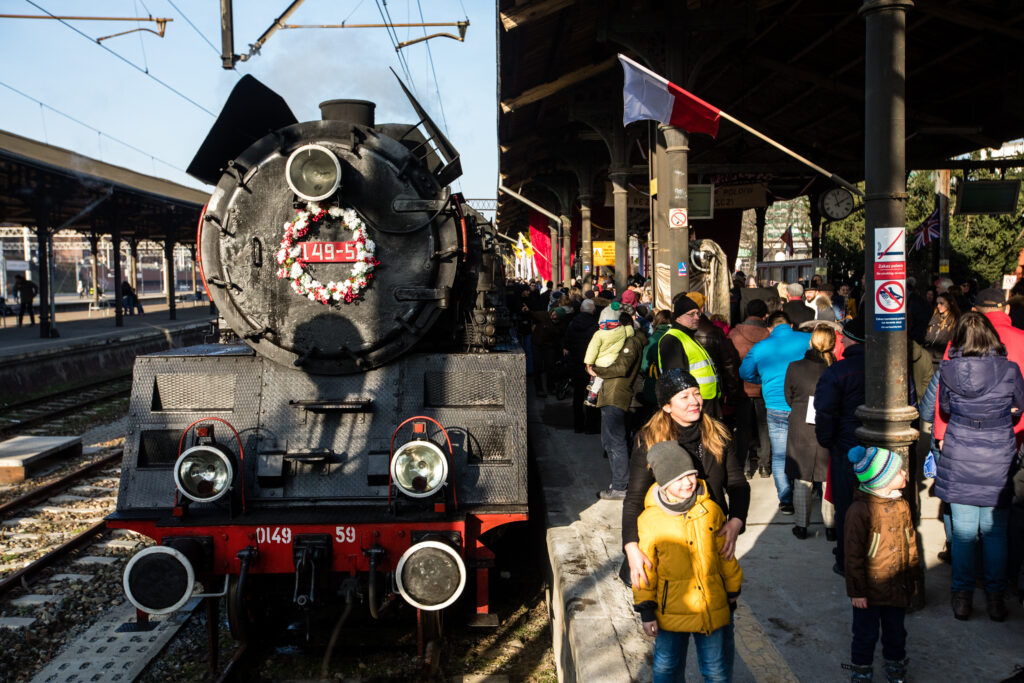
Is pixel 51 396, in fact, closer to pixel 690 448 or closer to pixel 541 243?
pixel 690 448

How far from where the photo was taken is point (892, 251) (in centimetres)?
432

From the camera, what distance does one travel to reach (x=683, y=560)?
3115mm

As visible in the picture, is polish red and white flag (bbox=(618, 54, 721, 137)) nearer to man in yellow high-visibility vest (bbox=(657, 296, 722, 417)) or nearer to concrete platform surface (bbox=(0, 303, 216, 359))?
man in yellow high-visibility vest (bbox=(657, 296, 722, 417))

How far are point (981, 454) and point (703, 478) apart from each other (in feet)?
6.11

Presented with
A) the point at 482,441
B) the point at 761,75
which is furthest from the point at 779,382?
the point at 761,75

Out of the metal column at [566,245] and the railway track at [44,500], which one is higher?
the metal column at [566,245]

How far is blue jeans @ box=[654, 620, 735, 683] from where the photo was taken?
127 inches

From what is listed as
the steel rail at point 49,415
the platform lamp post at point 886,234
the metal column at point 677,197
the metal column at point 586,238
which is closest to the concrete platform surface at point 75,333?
the steel rail at point 49,415

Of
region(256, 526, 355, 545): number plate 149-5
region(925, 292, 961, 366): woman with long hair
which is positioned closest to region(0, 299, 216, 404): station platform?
region(256, 526, 355, 545): number plate 149-5

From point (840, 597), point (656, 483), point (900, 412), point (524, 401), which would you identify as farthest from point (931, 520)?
point (656, 483)

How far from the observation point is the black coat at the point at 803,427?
18.9 feet

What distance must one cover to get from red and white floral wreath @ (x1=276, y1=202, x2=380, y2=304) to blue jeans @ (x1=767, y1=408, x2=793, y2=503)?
126 inches

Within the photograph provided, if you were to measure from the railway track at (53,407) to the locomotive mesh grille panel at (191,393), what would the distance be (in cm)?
798

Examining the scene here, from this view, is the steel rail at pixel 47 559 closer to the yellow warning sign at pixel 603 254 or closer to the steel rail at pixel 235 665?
the steel rail at pixel 235 665
